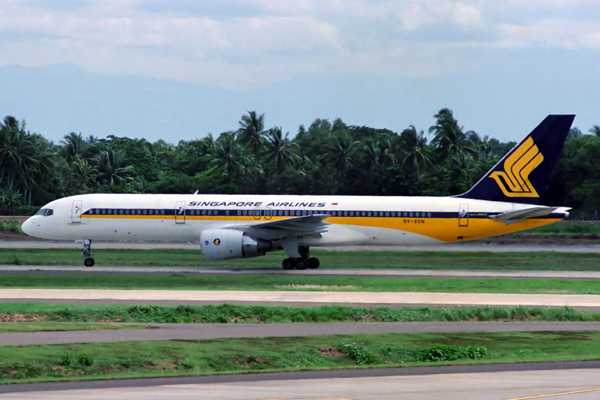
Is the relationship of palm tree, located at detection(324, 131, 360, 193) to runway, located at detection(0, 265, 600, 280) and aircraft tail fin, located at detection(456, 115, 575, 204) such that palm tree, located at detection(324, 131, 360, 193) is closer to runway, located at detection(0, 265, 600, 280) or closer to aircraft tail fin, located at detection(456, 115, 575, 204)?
aircraft tail fin, located at detection(456, 115, 575, 204)

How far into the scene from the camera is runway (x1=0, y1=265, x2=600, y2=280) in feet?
124

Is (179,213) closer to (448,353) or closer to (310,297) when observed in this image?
(310,297)

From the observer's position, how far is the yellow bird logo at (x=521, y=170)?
41.7 meters

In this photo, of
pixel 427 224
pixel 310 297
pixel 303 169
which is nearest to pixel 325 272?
pixel 427 224

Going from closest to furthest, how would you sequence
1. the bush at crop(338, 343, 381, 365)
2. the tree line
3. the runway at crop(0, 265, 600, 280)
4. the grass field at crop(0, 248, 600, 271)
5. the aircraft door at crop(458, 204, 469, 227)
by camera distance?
the bush at crop(338, 343, 381, 365) → the runway at crop(0, 265, 600, 280) → the aircraft door at crop(458, 204, 469, 227) → the grass field at crop(0, 248, 600, 271) → the tree line

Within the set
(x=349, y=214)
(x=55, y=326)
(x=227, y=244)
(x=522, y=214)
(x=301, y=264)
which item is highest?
(x=349, y=214)

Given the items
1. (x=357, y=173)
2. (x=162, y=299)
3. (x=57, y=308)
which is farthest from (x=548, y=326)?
(x=357, y=173)

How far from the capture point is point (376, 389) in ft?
48.4

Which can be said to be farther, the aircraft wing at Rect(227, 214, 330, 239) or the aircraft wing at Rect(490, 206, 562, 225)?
the aircraft wing at Rect(227, 214, 330, 239)

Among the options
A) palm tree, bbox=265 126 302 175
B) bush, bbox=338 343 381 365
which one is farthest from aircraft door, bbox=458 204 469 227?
palm tree, bbox=265 126 302 175

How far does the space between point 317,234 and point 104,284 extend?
41.5ft

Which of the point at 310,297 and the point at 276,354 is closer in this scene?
the point at 276,354

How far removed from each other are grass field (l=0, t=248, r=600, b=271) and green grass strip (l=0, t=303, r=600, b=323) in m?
17.5

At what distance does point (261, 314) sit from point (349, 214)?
18.3 m
